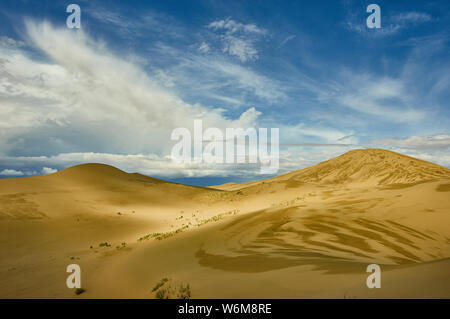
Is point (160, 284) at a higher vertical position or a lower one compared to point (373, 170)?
lower

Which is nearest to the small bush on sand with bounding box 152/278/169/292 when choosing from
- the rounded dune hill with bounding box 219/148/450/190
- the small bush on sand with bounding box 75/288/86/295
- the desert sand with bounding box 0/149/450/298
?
the desert sand with bounding box 0/149/450/298

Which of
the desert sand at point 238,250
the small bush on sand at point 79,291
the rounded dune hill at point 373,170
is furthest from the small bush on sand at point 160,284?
the rounded dune hill at point 373,170

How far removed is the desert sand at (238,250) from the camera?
13.5 ft

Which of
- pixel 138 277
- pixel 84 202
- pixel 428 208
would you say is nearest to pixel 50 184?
pixel 84 202

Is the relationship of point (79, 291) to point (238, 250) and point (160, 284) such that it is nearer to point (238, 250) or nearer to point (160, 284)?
point (160, 284)

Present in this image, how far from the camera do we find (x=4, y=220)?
1488cm

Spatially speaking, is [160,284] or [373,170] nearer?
[160,284]

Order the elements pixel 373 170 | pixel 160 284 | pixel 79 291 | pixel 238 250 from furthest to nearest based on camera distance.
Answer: pixel 373 170 < pixel 238 250 < pixel 79 291 < pixel 160 284

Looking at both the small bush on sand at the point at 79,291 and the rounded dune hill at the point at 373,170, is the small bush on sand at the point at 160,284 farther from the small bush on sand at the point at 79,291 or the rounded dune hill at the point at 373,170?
the rounded dune hill at the point at 373,170

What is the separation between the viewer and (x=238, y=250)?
7.67 m

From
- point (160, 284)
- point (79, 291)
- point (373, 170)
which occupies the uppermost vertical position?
point (373, 170)

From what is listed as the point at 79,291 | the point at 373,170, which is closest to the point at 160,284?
the point at 79,291
